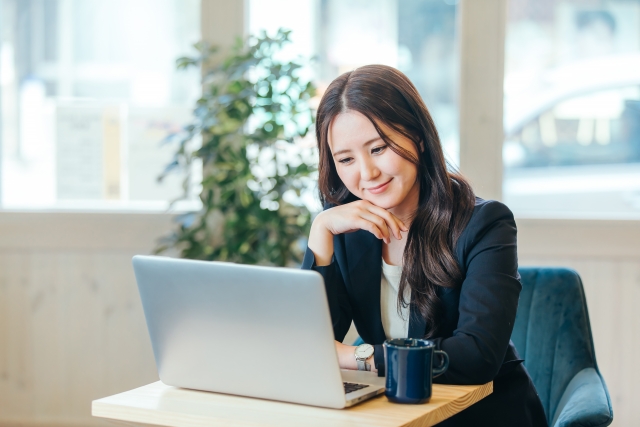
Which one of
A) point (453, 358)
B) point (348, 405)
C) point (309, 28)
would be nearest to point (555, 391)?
point (453, 358)

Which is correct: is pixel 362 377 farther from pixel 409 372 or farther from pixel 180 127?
pixel 180 127

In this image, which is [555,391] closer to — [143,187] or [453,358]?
[453,358]

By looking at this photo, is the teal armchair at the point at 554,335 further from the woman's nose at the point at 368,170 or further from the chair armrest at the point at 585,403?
the woman's nose at the point at 368,170

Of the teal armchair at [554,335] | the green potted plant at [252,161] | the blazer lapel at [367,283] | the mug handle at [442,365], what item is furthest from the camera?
the green potted plant at [252,161]

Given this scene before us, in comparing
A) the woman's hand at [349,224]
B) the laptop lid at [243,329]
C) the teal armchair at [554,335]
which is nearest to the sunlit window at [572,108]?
the teal armchair at [554,335]

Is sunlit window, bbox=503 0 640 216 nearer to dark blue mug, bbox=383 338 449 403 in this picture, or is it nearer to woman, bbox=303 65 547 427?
woman, bbox=303 65 547 427

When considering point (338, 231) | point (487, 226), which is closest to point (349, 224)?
point (338, 231)

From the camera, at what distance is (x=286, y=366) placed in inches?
44.3

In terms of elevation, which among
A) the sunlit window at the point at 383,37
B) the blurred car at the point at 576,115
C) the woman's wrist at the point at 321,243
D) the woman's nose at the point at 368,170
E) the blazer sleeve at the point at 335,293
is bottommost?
the blazer sleeve at the point at 335,293

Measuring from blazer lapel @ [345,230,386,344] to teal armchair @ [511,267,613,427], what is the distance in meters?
0.50

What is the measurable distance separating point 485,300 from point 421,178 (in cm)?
36

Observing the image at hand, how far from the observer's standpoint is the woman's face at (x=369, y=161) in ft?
4.86

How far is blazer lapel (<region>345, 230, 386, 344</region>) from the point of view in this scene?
1.57 meters

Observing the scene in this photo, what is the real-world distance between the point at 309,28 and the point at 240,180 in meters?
0.74
